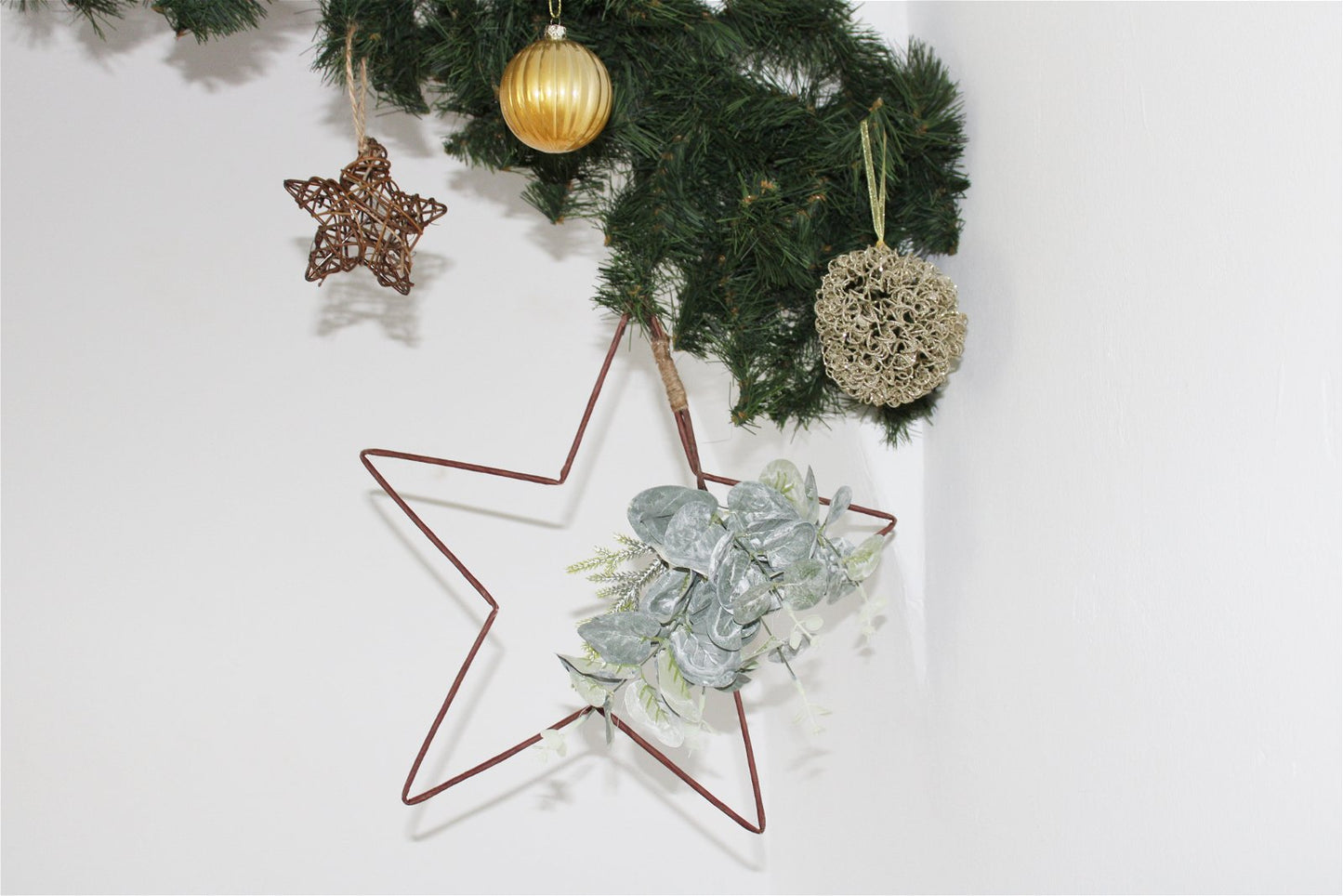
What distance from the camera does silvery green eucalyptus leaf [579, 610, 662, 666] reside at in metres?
0.75

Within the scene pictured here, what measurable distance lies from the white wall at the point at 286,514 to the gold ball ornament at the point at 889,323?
0.33 metres

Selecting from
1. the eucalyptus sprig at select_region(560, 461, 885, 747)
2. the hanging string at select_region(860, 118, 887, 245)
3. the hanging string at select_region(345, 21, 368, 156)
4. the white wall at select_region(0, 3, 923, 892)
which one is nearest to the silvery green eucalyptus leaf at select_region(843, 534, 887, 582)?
the eucalyptus sprig at select_region(560, 461, 885, 747)

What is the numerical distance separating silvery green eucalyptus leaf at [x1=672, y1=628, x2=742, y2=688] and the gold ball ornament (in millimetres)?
231

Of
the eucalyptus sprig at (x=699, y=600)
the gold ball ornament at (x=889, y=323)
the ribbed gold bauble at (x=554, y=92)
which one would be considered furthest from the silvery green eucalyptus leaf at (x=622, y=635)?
the ribbed gold bauble at (x=554, y=92)

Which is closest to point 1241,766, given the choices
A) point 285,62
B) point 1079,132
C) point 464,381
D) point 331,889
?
point 1079,132

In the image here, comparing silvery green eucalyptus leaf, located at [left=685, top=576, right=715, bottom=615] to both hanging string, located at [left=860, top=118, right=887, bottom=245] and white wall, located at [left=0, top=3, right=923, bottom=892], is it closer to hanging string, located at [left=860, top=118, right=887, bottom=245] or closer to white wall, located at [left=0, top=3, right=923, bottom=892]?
hanging string, located at [left=860, top=118, right=887, bottom=245]

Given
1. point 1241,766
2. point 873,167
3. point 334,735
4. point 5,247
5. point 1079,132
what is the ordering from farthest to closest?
point 334,735, point 5,247, point 873,167, point 1079,132, point 1241,766

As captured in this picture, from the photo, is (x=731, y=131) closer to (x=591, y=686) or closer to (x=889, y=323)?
(x=889, y=323)

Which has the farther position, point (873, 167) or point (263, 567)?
point (263, 567)

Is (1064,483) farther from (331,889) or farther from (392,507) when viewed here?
(331,889)

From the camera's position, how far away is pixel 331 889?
136 centimetres

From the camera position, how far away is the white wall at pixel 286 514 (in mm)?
1255

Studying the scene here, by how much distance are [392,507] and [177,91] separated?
546 millimetres

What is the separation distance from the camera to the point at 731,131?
2.90ft
